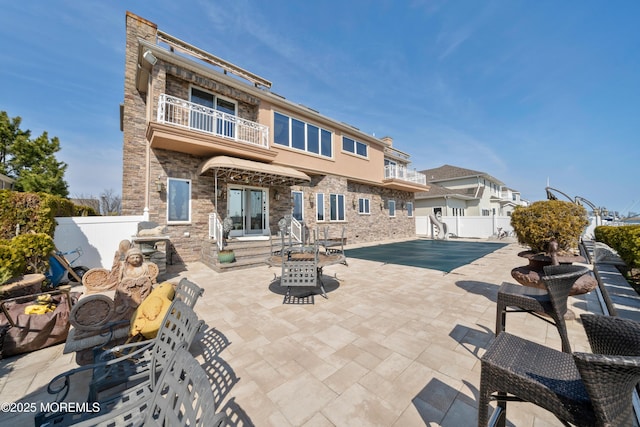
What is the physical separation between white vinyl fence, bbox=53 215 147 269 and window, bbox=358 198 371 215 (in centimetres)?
1209

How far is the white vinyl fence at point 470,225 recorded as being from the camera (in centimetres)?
2006

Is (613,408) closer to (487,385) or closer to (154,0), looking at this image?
(487,385)

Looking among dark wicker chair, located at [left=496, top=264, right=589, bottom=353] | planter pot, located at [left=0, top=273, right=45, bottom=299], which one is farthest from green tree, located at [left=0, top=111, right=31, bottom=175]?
dark wicker chair, located at [left=496, top=264, right=589, bottom=353]

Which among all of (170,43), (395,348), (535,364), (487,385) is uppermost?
(170,43)

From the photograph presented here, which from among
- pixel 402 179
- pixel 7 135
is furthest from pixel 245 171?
pixel 7 135

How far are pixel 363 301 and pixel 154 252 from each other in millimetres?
6352

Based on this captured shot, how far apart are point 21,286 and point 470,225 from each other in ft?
83.0

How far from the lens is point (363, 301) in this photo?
4.86 metres

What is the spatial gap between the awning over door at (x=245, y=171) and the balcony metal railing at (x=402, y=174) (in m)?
9.14

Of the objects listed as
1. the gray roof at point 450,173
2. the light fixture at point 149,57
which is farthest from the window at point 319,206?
the gray roof at point 450,173

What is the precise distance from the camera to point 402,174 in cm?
1844

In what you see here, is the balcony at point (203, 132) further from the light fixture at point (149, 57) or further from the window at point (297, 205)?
the window at point (297, 205)

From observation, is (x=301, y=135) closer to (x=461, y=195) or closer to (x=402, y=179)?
(x=402, y=179)

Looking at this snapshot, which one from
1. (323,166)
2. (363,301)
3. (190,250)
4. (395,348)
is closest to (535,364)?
(395,348)
